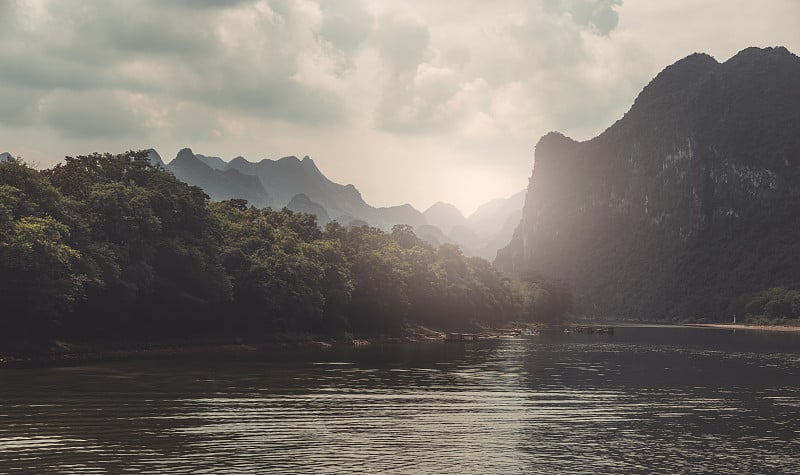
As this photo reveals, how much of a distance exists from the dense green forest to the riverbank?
2.15 m

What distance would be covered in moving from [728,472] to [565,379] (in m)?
40.4

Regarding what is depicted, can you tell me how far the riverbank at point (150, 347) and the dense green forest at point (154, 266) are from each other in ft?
7.05

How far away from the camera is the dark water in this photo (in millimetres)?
31469

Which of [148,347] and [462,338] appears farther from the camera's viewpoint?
[462,338]

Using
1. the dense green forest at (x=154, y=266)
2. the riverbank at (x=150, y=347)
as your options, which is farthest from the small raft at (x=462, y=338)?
the riverbank at (x=150, y=347)

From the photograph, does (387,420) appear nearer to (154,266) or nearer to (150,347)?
(150,347)

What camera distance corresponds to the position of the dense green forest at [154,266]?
77438 millimetres

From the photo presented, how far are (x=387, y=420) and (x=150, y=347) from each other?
61.4 meters

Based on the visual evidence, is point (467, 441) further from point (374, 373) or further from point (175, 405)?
point (374, 373)

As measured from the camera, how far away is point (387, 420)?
4259 centimetres

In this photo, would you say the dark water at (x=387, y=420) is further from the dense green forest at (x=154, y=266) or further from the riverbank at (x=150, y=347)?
the dense green forest at (x=154, y=266)

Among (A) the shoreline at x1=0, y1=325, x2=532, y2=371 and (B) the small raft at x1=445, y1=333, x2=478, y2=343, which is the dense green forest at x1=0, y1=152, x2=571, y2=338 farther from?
(B) the small raft at x1=445, y1=333, x2=478, y2=343

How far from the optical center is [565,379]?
233 ft

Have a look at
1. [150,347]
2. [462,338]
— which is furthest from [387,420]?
[462,338]
